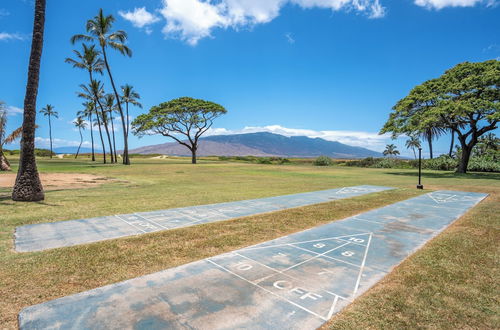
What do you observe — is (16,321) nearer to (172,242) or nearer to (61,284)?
(61,284)

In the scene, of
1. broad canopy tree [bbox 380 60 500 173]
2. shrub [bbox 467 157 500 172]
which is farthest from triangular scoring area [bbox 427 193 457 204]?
shrub [bbox 467 157 500 172]

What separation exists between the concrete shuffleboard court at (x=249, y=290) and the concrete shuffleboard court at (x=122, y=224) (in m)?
2.53

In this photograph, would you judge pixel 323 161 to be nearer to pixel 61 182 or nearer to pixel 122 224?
pixel 61 182

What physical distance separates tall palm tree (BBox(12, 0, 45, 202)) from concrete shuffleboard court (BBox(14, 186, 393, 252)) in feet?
13.5

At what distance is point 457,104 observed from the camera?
22281mm

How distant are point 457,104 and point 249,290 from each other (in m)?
26.7

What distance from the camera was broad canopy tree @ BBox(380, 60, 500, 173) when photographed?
22.4 m

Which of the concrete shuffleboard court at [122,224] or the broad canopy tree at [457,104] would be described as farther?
the broad canopy tree at [457,104]

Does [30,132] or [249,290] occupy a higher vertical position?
[30,132]

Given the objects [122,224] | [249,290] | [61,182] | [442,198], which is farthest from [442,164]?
[61,182]

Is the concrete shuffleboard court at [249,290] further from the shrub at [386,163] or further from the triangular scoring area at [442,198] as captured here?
the shrub at [386,163]

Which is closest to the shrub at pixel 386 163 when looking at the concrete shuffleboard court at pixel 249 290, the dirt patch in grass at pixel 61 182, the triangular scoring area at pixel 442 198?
the triangular scoring area at pixel 442 198

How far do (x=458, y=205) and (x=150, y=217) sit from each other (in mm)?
11367

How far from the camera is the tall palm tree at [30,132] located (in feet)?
31.6
